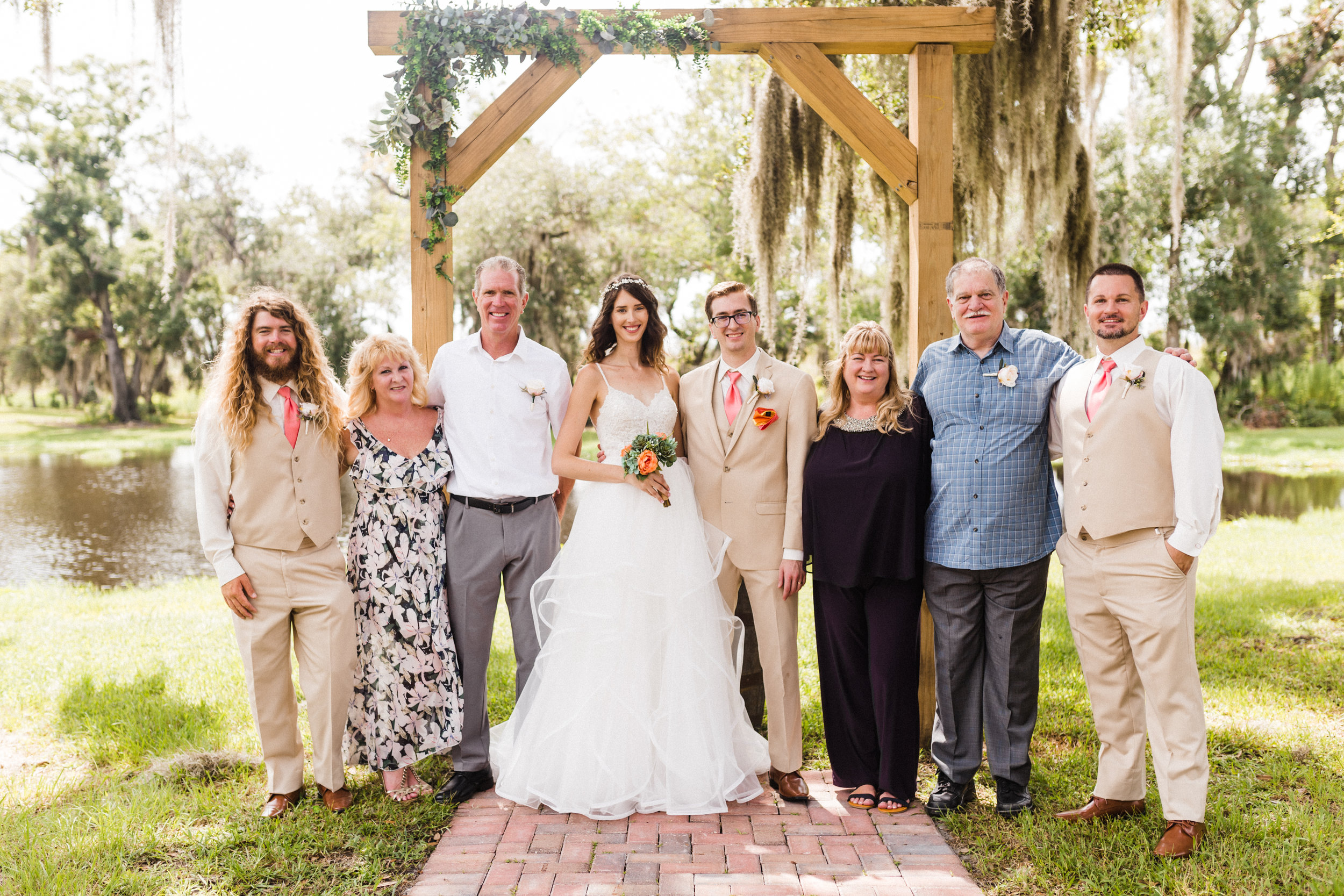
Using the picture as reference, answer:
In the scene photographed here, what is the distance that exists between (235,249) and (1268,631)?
34059 mm

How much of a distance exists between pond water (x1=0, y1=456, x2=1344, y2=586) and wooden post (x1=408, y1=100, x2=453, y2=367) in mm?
4295

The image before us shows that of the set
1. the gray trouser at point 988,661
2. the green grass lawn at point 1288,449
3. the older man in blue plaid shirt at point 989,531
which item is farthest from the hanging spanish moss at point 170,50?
the green grass lawn at point 1288,449

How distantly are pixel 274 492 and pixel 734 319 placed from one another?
Answer: 7.08ft

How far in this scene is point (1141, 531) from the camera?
3.37 m

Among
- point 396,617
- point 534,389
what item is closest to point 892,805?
point 396,617

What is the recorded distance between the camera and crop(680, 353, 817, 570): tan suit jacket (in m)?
3.94

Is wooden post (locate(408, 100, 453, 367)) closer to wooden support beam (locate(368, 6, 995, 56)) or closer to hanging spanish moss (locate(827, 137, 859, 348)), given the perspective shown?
wooden support beam (locate(368, 6, 995, 56))

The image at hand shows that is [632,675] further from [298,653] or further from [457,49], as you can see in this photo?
[457,49]

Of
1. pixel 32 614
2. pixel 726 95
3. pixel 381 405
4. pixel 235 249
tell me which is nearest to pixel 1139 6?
pixel 381 405

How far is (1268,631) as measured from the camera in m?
6.34

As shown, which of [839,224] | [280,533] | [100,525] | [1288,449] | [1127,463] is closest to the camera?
[1127,463]

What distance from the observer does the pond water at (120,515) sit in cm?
1132

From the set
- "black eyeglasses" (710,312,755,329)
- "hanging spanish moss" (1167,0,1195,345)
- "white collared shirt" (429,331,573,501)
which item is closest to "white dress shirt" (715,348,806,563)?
"black eyeglasses" (710,312,755,329)

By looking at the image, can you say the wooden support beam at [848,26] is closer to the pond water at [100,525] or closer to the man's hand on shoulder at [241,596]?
the pond water at [100,525]
